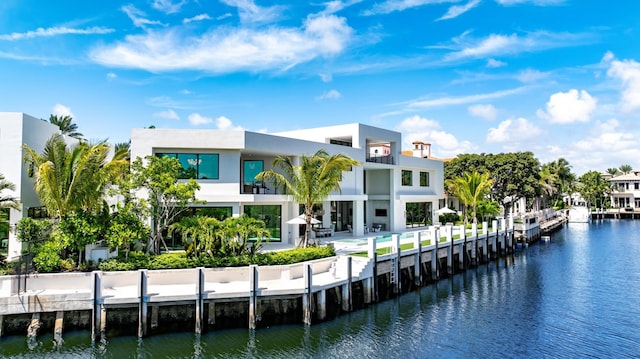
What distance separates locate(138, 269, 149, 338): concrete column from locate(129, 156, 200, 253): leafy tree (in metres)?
5.43

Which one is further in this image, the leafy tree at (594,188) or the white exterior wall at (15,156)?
the leafy tree at (594,188)

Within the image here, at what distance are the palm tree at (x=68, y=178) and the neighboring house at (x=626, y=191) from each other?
97689mm

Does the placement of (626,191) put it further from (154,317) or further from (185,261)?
(154,317)

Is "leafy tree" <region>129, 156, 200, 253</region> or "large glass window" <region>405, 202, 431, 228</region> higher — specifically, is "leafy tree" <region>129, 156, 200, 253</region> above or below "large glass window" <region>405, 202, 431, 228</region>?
above

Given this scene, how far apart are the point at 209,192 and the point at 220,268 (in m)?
7.16

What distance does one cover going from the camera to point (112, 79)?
26609 mm

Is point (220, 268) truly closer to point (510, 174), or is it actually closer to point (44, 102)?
point (44, 102)

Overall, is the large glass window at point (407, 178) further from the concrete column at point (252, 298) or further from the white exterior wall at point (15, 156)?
the white exterior wall at point (15, 156)

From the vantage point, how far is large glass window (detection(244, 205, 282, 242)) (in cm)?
2734

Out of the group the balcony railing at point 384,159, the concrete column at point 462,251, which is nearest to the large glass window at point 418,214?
the balcony railing at point 384,159

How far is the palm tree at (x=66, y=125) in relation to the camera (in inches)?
1489

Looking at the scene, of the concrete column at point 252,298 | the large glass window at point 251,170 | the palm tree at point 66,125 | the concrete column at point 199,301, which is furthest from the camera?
the palm tree at point 66,125

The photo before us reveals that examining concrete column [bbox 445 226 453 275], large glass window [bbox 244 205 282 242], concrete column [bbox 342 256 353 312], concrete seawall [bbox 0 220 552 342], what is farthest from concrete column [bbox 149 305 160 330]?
concrete column [bbox 445 226 453 275]

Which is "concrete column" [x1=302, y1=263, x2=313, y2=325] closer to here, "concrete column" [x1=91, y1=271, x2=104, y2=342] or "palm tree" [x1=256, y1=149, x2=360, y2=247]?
"palm tree" [x1=256, y1=149, x2=360, y2=247]
